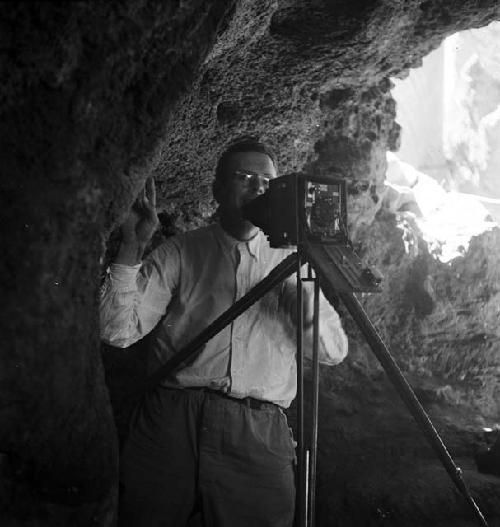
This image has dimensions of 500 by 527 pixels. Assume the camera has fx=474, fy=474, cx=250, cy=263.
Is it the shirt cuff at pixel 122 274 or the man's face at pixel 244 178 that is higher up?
the man's face at pixel 244 178

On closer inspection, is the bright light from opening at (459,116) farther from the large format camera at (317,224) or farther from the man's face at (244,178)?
the large format camera at (317,224)

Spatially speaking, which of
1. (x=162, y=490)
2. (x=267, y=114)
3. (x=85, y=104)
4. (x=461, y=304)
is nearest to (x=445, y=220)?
(x=461, y=304)

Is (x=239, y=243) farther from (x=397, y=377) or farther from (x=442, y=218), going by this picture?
(x=442, y=218)

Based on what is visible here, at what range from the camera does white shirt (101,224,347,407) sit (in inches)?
67.7

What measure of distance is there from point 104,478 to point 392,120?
9.96 feet

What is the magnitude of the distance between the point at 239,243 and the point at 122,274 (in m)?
0.56

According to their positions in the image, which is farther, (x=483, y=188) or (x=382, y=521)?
(x=483, y=188)

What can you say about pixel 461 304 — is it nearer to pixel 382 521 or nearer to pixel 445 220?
pixel 445 220

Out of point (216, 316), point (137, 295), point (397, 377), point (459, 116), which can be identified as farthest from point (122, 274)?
point (459, 116)

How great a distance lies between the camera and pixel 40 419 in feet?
3.29

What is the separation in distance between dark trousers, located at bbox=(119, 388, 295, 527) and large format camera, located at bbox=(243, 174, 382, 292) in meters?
0.68

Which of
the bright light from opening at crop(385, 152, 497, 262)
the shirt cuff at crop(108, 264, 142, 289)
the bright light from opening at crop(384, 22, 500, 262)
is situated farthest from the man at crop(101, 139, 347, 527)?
the bright light from opening at crop(384, 22, 500, 262)

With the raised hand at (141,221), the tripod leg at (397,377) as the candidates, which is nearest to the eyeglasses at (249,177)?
the raised hand at (141,221)

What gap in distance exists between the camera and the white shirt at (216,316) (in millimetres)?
1720
